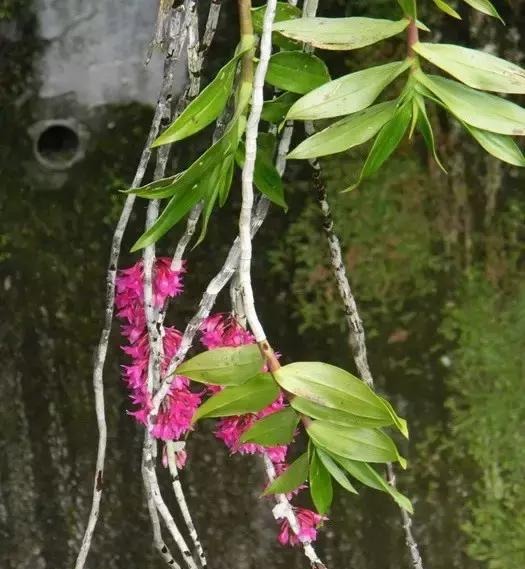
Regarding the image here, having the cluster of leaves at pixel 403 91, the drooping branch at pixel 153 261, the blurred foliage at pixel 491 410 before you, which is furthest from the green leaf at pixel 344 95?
the blurred foliage at pixel 491 410

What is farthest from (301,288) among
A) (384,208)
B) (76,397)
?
(76,397)

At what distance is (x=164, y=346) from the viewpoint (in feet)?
1.75

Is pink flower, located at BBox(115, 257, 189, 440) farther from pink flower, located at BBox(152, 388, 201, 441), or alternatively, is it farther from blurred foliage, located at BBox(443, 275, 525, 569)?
blurred foliage, located at BBox(443, 275, 525, 569)

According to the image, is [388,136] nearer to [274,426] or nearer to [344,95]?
[344,95]

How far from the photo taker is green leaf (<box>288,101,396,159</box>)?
1.32 ft

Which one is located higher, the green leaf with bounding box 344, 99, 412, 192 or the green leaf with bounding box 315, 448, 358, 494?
the green leaf with bounding box 344, 99, 412, 192

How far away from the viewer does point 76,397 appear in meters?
0.79

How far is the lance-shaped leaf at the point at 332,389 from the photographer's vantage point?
366 mm

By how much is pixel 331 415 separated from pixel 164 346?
0.19 m

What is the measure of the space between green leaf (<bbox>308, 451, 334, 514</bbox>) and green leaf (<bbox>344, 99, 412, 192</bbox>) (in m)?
0.18

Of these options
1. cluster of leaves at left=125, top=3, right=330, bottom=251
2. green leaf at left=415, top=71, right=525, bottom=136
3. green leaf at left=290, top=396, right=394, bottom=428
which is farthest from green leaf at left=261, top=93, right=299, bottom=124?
green leaf at left=290, top=396, right=394, bottom=428

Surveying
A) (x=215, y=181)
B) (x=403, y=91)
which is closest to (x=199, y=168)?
(x=215, y=181)

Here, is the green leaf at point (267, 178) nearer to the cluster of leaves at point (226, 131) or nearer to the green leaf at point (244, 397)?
the cluster of leaves at point (226, 131)

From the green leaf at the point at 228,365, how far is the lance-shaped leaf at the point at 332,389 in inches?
0.6
